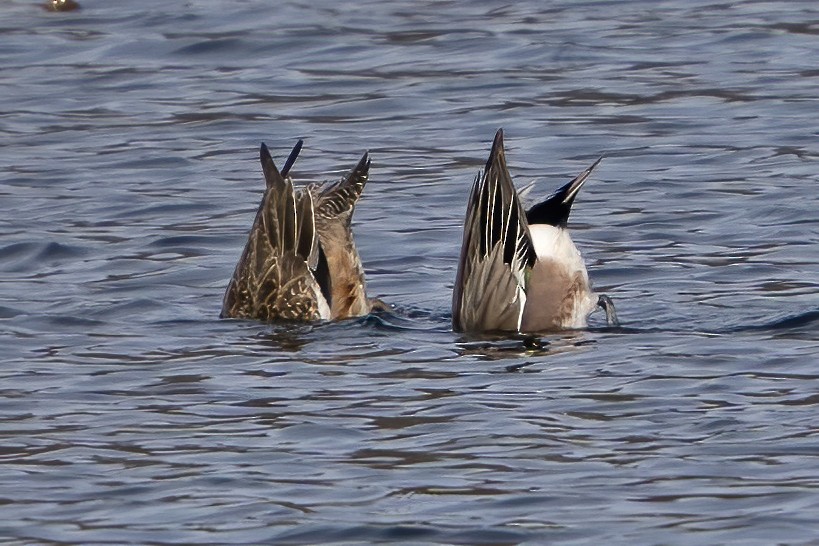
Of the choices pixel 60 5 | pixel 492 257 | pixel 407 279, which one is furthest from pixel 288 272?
pixel 60 5

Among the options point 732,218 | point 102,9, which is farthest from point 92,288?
point 102,9

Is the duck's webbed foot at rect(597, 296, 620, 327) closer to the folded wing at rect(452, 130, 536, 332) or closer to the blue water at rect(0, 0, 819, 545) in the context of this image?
the blue water at rect(0, 0, 819, 545)

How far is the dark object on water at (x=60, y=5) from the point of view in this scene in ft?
61.0

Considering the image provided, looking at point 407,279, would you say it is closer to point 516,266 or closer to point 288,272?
point 288,272

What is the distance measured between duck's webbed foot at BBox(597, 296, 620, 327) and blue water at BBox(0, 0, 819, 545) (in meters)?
0.13

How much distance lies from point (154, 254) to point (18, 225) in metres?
1.11

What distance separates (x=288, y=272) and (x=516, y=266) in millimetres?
1243

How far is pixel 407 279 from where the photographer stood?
1088cm

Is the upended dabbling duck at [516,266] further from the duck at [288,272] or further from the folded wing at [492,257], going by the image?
the duck at [288,272]

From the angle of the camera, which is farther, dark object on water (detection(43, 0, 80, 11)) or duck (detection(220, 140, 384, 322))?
dark object on water (detection(43, 0, 80, 11))

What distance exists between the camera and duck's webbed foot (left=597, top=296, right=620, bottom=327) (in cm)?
947

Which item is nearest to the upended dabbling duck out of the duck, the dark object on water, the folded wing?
the folded wing

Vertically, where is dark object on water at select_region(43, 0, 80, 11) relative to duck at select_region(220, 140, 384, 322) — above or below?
above

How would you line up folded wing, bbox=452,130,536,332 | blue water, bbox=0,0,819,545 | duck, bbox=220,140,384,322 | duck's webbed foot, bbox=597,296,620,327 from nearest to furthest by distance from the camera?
1. blue water, bbox=0,0,819,545
2. folded wing, bbox=452,130,536,332
3. duck's webbed foot, bbox=597,296,620,327
4. duck, bbox=220,140,384,322
